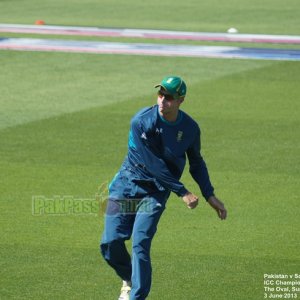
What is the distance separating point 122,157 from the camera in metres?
17.3

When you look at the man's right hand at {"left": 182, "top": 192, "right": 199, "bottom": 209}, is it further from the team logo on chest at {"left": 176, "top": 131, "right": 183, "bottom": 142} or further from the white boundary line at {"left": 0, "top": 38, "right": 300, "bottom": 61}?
the white boundary line at {"left": 0, "top": 38, "right": 300, "bottom": 61}

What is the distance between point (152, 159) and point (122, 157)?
7.41 m

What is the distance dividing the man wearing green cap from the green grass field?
2.91 feet

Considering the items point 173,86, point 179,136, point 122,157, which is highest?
point 173,86

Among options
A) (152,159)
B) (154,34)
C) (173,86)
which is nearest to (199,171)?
(152,159)

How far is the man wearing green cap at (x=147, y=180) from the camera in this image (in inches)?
384

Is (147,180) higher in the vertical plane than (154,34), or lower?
higher

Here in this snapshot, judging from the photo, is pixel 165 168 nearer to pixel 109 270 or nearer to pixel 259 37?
pixel 109 270

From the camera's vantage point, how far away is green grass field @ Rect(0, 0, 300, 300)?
445 inches

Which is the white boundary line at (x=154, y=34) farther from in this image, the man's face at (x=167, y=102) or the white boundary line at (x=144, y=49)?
the man's face at (x=167, y=102)

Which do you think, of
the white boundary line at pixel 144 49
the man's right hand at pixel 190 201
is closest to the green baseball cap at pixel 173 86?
the man's right hand at pixel 190 201

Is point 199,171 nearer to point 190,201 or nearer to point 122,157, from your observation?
point 190,201

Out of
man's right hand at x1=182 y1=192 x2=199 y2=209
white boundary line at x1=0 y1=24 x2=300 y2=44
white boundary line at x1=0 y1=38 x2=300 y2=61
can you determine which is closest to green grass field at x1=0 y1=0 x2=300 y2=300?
white boundary line at x1=0 y1=38 x2=300 y2=61

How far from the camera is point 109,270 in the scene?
11500 mm
